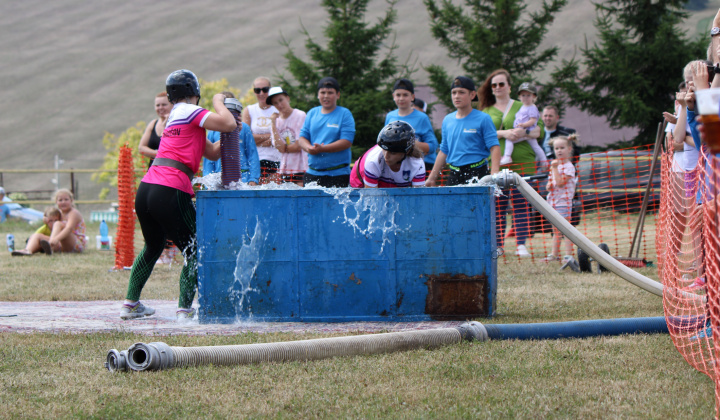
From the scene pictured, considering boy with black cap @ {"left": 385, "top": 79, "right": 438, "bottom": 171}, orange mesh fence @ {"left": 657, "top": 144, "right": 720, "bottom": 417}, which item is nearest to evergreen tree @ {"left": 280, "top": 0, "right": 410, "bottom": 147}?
boy with black cap @ {"left": 385, "top": 79, "right": 438, "bottom": 171}

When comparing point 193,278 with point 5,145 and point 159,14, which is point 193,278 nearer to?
point 5,145

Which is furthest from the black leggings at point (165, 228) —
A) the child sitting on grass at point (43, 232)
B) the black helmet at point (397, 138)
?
the child sitting on grass at point (43, 232)

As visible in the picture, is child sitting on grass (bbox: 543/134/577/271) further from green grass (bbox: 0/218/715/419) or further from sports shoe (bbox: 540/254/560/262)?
green grass (bbox: 0/218/715/419)

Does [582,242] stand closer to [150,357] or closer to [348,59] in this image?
[150,357]

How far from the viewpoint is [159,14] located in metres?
172

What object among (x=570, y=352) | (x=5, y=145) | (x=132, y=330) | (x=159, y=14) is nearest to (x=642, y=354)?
(x=570, y=352)

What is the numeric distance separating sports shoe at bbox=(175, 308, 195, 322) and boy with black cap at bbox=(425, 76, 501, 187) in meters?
3.34

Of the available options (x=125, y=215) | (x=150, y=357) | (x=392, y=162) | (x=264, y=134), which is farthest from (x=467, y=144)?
(x=150, y=357)

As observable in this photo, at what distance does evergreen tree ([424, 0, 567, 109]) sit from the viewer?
27.1m

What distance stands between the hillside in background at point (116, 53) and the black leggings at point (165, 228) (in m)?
115

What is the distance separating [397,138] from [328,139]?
308 centimetres

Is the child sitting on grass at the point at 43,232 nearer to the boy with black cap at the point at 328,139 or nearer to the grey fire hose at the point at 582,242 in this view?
the boy with black cap at the point at 328,139

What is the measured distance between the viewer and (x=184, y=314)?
19.8 ft

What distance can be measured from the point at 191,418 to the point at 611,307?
4088 millimetres
